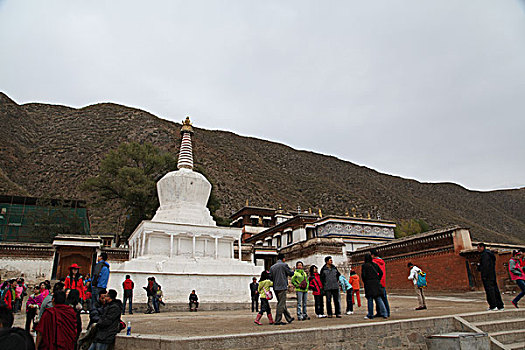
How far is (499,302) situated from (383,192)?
276ft

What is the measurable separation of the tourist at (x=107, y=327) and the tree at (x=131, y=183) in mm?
25943

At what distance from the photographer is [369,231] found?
32219mm

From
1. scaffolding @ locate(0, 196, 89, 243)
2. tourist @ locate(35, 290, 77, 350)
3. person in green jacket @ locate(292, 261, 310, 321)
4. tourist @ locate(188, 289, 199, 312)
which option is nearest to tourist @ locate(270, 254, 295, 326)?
person in green jacket @ locate(292, 261, 310, 321)

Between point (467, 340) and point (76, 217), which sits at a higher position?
point (76, 217)

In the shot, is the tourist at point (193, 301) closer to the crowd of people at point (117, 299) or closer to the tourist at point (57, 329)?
the crowd of people at point (117, 299)

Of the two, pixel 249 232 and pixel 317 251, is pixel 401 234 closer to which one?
pixel 249 232

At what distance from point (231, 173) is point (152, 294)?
59073 millimetres

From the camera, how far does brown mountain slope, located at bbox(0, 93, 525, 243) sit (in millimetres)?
60406

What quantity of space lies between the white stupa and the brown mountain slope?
29001mm

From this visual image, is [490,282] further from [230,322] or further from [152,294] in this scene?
[152,294]

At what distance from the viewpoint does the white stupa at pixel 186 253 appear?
14.7 metres

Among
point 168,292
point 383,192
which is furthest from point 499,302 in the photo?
point 383,192

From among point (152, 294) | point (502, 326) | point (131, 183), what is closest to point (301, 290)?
point (502, 326)

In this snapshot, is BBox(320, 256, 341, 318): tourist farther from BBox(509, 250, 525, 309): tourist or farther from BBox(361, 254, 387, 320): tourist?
BBox(509, 250, 525, 309): tourist
